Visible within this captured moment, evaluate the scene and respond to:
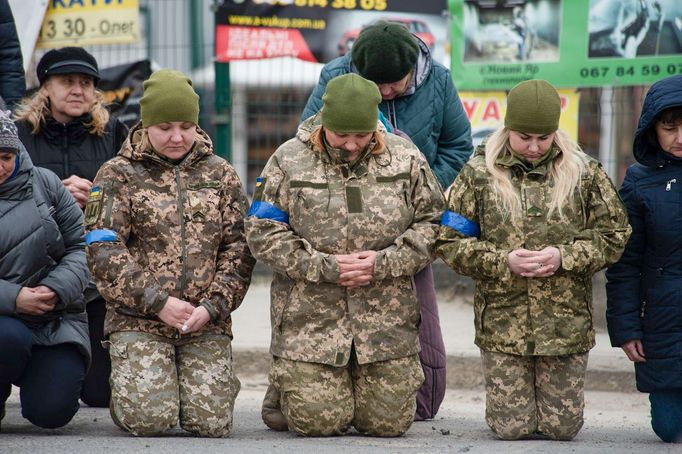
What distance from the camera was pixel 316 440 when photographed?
213 inches

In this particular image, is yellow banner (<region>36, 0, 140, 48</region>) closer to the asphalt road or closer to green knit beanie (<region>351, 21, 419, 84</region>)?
the asphalt road

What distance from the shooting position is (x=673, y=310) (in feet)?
17.9

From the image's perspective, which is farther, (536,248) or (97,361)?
(97,361)

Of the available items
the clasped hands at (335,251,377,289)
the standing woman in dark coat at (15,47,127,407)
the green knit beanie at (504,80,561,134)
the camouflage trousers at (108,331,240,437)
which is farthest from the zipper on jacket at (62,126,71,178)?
the green knit beanie at (504,80,561,134)

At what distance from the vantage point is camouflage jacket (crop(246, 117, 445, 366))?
5.44 meters

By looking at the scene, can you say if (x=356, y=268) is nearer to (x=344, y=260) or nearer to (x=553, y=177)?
(x=344, y=260)

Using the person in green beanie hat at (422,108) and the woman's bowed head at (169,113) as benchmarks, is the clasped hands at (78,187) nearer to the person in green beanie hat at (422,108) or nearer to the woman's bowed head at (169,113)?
the woman's bowed head at (169,113)

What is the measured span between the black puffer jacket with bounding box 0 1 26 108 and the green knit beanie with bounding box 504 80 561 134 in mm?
3253

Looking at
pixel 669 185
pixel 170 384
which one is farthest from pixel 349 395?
pixel 669 185

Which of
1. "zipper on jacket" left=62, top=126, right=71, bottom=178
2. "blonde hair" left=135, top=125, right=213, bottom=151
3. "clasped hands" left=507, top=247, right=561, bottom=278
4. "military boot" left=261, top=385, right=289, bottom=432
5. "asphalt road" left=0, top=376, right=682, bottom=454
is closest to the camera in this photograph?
"asphalt road" left=0, top=376, right=682, bottom=454

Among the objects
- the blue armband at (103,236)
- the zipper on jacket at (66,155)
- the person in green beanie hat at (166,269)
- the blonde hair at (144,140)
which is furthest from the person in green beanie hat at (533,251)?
the zipper on jacket at (66,155)

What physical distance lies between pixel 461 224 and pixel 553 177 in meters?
0.50

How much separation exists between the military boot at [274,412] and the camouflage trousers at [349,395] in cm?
16

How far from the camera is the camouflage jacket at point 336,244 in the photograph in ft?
17.9
